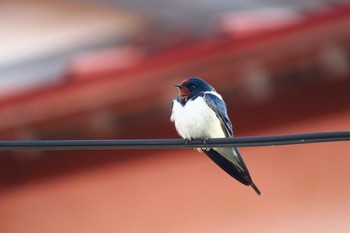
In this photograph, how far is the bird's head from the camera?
4031 mm

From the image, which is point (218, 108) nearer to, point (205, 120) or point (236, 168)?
point (205, 120)

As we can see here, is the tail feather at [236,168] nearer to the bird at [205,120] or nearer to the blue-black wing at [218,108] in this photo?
the bird at [205,120]

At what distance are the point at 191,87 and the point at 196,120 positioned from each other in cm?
21

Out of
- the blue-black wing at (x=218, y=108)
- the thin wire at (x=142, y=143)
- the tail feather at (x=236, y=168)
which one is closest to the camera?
the thin wire at (x=142, y=143)

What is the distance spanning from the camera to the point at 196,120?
3900 millimetres

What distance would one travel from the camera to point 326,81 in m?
4.77

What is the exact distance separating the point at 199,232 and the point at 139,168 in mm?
503

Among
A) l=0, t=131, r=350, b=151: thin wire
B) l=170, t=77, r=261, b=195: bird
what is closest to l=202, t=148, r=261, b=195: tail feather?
l=170, t=77, r=261, b=195: bird

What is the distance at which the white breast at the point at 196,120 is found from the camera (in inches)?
153

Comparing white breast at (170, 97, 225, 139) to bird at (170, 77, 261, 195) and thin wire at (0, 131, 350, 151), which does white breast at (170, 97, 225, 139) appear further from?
thin wire at (0, 131, 350, 151)

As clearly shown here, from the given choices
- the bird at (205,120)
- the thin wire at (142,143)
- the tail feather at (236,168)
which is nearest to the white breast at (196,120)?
the bird at (205,120)

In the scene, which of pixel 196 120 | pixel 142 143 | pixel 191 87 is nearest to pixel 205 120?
pixel 196 120

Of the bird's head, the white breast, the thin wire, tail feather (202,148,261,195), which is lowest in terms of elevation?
tail feather (202,148,261,195)

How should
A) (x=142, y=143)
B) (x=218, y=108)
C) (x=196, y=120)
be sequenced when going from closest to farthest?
1. (x=142, y=143)
2. (x=196, y=120)
3. (x=218, y=108)
